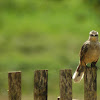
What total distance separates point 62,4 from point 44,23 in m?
2.21

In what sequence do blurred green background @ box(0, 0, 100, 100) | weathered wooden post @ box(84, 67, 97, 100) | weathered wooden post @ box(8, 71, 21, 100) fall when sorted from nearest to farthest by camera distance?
weathered wooden post @ box(8, 71, 21, 100)
weathered wooden post @ box(84, 67, 97, 100)
blurred green background @ box(0, 0, 100, 100)

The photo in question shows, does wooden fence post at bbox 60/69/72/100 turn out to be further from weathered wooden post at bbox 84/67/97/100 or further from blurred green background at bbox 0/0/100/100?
blurred green background at bbox 0/0/100/100

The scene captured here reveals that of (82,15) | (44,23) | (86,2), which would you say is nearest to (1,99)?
(44,23)

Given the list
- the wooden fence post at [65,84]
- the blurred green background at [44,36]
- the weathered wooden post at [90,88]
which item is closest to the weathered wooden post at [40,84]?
the wooden fence post at [65,84]

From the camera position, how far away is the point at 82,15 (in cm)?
1678

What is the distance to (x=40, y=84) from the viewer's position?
4.50 metres

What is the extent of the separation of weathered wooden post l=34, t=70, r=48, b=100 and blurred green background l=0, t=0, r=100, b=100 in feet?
14.2

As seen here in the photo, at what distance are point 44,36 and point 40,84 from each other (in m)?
10.3

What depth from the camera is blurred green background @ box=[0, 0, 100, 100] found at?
10262mm

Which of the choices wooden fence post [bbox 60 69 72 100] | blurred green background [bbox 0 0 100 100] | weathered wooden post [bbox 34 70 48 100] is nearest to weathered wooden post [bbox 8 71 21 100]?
weathered wooden post [bbox 34 70 48 100]

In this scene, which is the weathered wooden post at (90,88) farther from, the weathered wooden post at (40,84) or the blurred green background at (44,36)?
the blurred green background at (44,36)

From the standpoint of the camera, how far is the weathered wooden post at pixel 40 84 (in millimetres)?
4484

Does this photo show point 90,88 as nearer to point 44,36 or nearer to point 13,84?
point 13,84

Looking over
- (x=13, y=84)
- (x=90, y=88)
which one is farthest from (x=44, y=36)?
(x=13, y=84)
